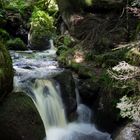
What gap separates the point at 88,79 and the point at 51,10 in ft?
26.3

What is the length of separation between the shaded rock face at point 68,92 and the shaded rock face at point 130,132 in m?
1.84

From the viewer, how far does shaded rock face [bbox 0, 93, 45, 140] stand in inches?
270

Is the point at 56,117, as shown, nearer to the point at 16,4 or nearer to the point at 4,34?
the point at 4,34

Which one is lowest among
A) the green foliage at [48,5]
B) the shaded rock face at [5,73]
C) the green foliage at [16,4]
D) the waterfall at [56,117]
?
the waterfall at [56,117]

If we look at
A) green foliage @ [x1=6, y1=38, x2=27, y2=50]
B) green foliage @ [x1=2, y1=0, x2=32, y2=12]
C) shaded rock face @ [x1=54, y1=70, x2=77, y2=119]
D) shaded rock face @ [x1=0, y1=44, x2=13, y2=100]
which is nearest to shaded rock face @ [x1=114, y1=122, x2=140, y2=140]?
shaded rock face @ [x1=54, y1=70, x2=77, y2=119]

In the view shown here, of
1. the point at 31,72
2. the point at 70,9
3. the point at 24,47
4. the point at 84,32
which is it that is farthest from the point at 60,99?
the point at 24,47

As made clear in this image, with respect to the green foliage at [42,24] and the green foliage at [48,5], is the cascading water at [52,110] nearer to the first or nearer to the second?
the green foliage at [42,24]

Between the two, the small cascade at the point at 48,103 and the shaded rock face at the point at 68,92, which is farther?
the shaded rock face at the point at 68,92

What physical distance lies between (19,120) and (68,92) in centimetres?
246

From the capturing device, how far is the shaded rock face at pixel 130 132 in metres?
7.04

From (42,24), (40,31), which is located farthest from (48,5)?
(40,31)

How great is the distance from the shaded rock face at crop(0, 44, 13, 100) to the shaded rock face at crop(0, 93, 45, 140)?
25cm

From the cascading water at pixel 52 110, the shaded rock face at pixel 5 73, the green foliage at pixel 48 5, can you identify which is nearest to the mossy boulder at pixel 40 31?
the green foliage at pixel 48 5

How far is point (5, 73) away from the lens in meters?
7.06
